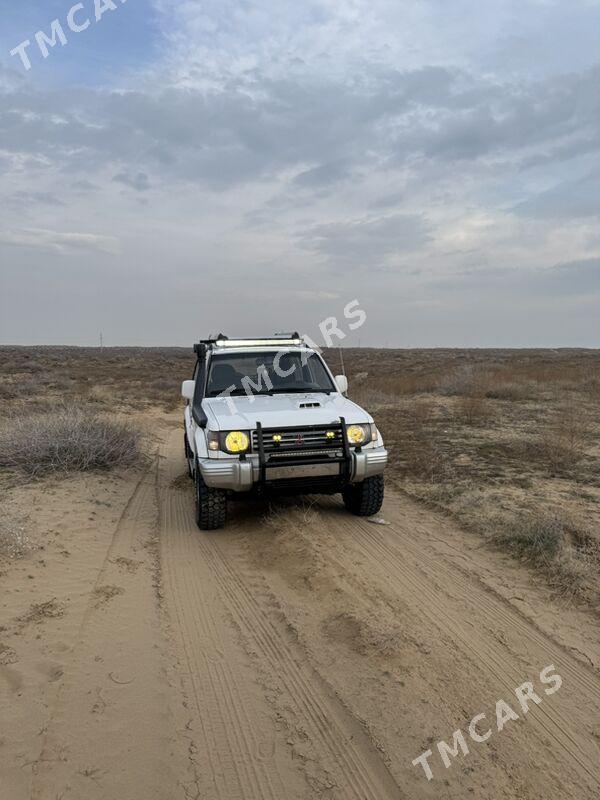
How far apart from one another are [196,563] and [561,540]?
11.0ft

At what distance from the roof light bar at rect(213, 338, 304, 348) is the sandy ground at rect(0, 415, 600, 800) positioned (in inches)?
109

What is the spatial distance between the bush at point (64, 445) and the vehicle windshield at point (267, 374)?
2579mm

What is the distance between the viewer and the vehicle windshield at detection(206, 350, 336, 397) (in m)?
6.94

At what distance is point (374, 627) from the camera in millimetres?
3830

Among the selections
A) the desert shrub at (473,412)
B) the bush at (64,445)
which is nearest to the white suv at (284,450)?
the bush at (64,445)

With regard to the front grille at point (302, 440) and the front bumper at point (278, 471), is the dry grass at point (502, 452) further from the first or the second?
the front grille at point (302, 440)

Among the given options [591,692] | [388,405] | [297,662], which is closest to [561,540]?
[591,692]

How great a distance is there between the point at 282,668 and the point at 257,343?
487cm

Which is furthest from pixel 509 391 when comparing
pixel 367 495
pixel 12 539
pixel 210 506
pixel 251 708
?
pixel 251 708

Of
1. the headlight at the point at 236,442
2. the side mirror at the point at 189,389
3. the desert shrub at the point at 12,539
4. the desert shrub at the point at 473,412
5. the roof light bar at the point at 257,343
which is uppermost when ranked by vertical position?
the roof light bar at the point at 257,343

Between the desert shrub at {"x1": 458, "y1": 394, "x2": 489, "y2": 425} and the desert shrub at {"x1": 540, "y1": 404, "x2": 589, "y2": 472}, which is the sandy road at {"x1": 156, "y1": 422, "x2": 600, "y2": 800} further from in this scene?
the desert shrub at {"x1": 458, "y1": 394, "x2": 489, "y2": 425}

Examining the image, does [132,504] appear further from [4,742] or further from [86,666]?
[4,742]

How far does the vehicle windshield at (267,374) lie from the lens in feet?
22.8

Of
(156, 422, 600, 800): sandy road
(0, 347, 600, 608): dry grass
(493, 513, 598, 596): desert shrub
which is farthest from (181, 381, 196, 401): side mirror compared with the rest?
(493, 513, 598, 596): desert shrub
